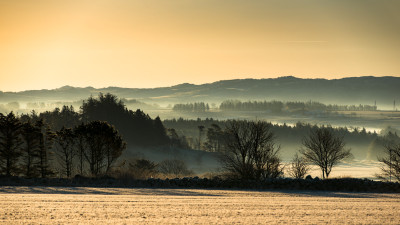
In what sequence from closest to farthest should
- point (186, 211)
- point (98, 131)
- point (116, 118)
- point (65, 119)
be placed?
point (186, 211) < point (98, 131) < point (65, 119) < point (116, 118)

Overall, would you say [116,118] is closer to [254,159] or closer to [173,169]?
[173,169]

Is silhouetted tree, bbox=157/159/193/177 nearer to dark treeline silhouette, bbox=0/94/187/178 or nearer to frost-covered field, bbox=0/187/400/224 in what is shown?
dark treeline silhouette, bbox=0/94/187/178

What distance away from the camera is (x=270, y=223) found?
21016 mm

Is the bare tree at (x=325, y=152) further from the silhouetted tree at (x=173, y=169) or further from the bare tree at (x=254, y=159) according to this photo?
the silhouetted tree at (x=173, y=169)

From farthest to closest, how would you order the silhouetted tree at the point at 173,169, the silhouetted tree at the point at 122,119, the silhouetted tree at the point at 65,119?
the silhouetted tree at the point at 122,119
the silhouetted tree at the point at 65,119
the silhouetted tree at the point at 173,169

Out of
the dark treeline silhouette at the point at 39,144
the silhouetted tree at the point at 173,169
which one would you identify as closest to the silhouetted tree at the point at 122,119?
the silhouetted tree at the point at 173,169

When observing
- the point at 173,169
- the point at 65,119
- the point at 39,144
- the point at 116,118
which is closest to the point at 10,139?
the point at 39,144

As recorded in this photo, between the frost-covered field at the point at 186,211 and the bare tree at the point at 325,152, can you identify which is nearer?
the frost-covered field at the point at 186,211

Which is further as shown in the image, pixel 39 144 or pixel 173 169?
pixel 173 169

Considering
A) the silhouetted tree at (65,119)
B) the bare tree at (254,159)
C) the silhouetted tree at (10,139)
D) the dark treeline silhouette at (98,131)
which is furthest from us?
the silhouetted tree at (65,119)

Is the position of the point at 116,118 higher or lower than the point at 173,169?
higher

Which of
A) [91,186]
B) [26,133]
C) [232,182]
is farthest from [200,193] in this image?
[26,133]

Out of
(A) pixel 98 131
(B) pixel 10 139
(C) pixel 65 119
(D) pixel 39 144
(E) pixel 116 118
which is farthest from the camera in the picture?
(E) pixel 116 118

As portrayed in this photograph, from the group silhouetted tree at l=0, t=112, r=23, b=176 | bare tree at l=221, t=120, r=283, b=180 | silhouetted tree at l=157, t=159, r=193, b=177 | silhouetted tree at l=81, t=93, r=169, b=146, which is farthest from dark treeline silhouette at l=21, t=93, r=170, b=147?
bare tree at l=221, t=120, r=283, b=180
